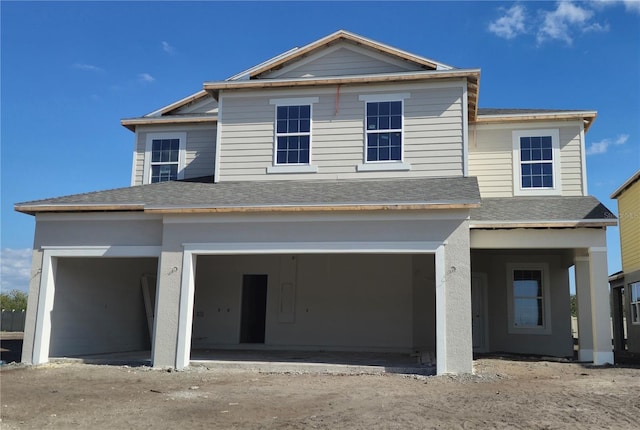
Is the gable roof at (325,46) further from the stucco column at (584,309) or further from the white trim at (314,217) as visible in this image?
the stucco column at (584,309)

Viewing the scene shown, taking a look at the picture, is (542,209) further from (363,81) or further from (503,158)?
(363,81)

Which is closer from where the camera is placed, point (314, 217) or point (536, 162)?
point (314, 217)

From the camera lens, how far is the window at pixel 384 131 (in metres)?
15.0

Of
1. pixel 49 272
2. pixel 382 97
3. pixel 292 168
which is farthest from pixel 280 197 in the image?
pixel 49 272

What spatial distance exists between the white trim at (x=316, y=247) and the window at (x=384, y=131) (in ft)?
10.1

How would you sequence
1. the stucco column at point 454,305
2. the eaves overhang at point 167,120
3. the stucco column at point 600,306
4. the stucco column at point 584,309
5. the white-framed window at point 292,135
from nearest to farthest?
the stucco column at point 454,305
the stucco column at point 600,306
the stucco column at point 584,309
the white-framed window at point 292,135
the eaves overhang at point 167,120

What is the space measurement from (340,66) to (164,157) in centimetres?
618

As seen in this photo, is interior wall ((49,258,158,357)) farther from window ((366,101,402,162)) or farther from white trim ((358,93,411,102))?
white trim ((358,93,411,102))

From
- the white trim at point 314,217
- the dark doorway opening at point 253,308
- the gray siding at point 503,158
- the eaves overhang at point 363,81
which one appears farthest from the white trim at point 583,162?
the dark doorway opening at point 253,308

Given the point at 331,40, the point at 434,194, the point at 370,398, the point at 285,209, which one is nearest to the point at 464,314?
the point at 434,194

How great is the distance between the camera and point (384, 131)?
15031 mm

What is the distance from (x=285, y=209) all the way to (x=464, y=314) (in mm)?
4163

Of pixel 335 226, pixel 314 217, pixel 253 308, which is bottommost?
pixel 253 308

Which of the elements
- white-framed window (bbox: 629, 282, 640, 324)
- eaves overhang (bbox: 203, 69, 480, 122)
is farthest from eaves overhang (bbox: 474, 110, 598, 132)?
white-framed window (bbox: 629, 282, 640, 324)
